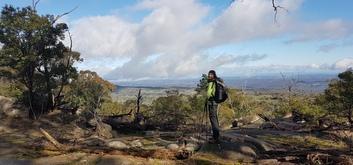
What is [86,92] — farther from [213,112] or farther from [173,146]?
[213,112]

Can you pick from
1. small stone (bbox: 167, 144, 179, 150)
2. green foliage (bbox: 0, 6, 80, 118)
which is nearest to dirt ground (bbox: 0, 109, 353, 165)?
small stone (bbox: 167, 144, 179, 150)

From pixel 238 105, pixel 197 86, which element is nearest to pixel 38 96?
pixel 197 86

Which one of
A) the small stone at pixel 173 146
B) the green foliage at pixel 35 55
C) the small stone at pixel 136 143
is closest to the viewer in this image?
the small stone at pixel 173 146

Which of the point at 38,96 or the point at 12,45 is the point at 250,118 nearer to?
the point at 38,96

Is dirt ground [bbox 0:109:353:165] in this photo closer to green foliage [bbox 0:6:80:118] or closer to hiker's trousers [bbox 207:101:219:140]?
hiker's trousers [bbox 207:101:219:140]

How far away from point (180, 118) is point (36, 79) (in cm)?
1112

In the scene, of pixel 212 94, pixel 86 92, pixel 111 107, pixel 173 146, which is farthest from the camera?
pixel 111 107

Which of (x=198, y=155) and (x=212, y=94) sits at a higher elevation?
(x=212, y=94)

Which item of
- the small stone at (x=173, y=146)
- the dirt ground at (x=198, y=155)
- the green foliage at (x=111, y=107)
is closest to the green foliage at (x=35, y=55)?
the dirt ground at (x=198, y=155)

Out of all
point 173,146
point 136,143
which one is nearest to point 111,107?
point 136,143

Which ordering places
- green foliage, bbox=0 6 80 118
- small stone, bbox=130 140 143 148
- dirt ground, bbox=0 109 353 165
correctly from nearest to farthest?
1. dirt ground, bbox=0 109 353 165
2. small stone, bbox=130 140 143 148
3. green foliage, bbox=0 6 80 118

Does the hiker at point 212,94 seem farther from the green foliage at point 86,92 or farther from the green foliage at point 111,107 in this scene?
the green foliage at point 111,107

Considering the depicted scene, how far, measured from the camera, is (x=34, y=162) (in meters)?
17.0

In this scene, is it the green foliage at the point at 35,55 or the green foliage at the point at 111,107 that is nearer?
the green foliage at the point at 35,55
